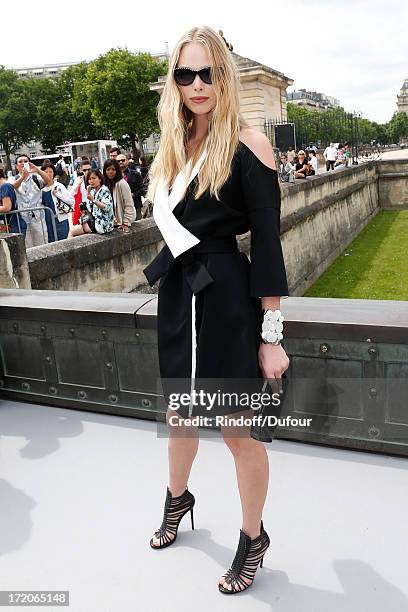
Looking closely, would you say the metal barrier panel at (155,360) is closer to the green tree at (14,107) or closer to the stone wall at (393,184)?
the stone wall at (393,184)

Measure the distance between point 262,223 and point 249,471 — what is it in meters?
0.90

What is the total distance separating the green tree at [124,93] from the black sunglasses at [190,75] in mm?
46528

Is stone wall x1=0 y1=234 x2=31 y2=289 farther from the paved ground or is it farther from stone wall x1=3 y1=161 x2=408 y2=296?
the paved ground

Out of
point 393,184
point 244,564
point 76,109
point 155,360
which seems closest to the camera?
point 244,564

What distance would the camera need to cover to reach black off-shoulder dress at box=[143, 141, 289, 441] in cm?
201

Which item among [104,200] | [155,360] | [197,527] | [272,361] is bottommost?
[197,527]

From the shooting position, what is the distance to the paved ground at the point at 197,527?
7.27 feet

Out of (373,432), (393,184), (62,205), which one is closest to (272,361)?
(373,432)

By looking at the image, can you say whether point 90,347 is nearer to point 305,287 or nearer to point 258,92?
point 305,287

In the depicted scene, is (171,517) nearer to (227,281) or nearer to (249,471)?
(249,471)

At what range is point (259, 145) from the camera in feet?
6.62

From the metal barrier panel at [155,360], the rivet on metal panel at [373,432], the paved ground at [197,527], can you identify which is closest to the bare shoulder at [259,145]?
the metal barrier panel at [155,360]

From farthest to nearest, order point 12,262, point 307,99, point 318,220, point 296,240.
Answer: point 307,99 < point 318,220 < point 296,240 < point 12,262

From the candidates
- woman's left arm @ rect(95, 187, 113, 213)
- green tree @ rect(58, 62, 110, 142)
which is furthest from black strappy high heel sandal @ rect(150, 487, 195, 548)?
green tree @ rect(58, 62, 110, 142)
